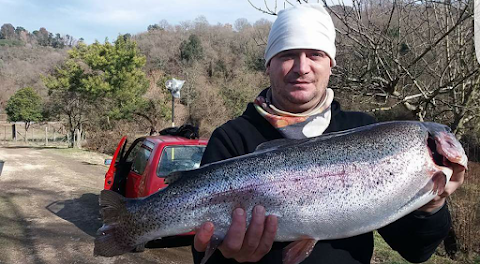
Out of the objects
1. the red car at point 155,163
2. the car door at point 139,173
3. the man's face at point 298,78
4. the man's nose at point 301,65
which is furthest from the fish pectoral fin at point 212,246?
the car door at point 139,173

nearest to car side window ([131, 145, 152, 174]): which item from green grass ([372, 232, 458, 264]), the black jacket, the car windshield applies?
the car windshield

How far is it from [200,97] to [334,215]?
1146 inches

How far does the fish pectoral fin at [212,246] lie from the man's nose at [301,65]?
1043 mm

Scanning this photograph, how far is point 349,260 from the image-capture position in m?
2.09

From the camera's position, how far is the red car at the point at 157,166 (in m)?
6.25

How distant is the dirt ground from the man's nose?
5144 mm

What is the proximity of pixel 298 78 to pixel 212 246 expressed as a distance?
1.07 metres

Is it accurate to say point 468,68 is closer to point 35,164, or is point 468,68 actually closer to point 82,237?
point 82,237

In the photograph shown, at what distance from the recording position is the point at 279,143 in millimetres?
2225

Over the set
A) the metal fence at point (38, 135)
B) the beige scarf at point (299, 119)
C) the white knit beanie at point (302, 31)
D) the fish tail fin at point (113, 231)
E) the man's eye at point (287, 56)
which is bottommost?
the metal fence at point (38, 135)

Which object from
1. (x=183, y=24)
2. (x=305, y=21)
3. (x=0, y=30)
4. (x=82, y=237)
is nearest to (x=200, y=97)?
(x=82, y=237)

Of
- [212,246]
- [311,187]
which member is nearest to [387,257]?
[311,187]

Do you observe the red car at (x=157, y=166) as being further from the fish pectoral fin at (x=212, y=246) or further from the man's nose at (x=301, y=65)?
the man's nose at (x=301, y=65)

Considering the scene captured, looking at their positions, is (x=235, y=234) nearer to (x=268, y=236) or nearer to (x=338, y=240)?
(x=268, y=236)
